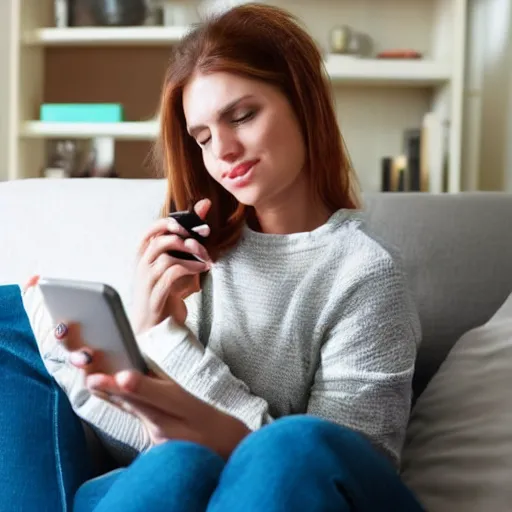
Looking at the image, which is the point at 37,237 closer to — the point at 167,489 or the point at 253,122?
the point at 253,122

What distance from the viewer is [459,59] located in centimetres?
250

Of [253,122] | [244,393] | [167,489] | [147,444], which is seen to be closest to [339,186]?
[253,122]

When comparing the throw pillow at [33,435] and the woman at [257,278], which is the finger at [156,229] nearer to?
the woman at [257,278]

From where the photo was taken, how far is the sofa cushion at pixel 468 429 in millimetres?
974

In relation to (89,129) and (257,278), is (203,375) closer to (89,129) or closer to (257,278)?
(257,278)

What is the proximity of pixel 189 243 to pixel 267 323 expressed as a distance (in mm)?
154

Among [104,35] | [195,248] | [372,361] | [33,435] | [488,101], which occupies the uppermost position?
[104,35]

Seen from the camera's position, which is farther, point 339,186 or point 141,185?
point 141,185

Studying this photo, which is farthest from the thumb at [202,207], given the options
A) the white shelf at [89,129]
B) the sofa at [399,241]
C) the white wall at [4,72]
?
the white wall at [4,72]

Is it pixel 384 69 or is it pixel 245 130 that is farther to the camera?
pixel 384 69

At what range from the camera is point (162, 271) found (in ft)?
3.44

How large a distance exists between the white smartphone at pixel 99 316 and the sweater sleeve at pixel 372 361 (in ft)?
0.83

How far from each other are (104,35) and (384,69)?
0.85m

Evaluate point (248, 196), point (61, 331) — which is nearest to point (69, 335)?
point (61, 331)
